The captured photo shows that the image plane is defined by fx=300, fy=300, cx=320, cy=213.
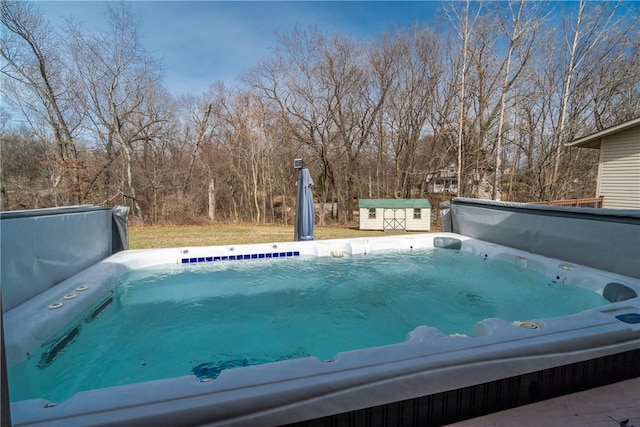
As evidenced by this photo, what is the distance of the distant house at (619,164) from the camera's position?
677cm

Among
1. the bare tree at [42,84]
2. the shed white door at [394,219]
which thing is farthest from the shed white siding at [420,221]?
the bare tree at [42,84]

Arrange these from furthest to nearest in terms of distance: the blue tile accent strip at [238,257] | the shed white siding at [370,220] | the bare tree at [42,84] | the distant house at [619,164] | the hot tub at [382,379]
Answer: the shed white siding at [370,220] → the bare tree at [42,84] → the distant house at [619,164] → the blue tile accent strip at [238,257] → the hot tub at [382,379]

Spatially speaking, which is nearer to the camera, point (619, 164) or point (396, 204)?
point (619, 164)

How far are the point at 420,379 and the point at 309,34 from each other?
1206 centimetres

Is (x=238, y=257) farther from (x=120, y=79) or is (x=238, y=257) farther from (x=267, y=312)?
(x=120, y=79)

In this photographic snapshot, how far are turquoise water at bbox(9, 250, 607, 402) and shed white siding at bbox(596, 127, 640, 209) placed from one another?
207 inches

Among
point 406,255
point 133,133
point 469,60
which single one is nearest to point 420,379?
point 406,255

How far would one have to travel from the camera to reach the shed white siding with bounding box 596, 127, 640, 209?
6789mm

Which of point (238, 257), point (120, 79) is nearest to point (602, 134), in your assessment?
point (238, 257)

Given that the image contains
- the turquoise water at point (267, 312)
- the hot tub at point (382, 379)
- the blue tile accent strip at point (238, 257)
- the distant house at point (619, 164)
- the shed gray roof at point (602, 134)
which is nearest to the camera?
the hot tub at point (382, 379)

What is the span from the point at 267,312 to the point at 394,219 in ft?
23.2

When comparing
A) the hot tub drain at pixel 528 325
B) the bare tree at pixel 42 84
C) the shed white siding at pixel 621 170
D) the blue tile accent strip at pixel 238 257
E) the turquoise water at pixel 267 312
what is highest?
the bare tree at pixel 42 84

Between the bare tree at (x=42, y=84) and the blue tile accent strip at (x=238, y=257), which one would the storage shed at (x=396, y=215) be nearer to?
the blue tile accent strip at (x=238, y=257)

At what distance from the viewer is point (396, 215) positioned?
9516 mm
